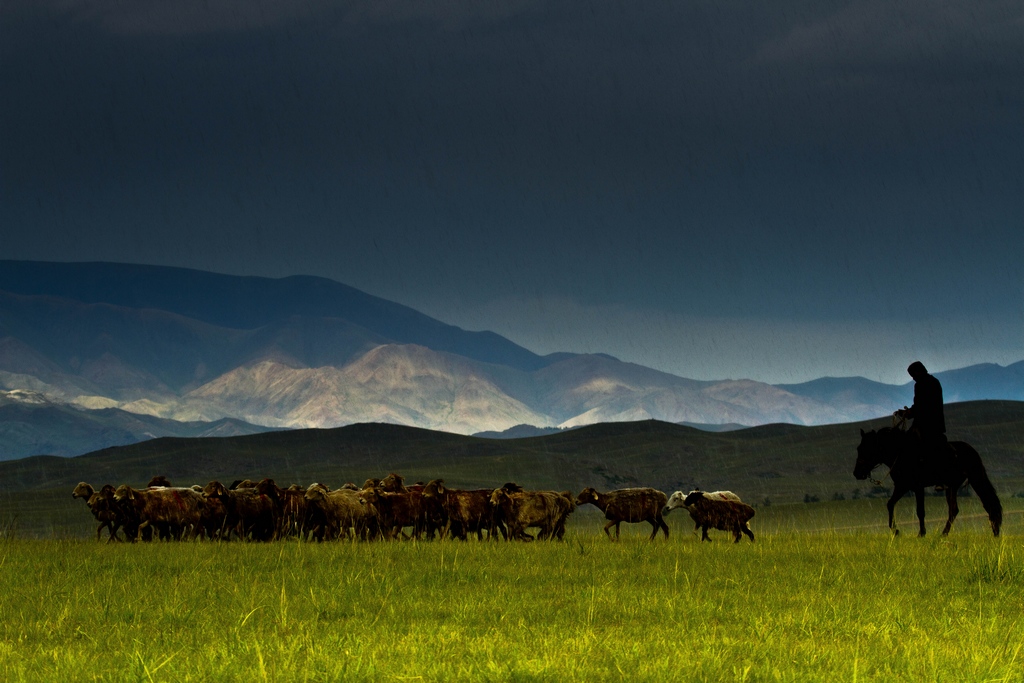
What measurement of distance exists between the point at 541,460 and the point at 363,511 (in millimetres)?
71672

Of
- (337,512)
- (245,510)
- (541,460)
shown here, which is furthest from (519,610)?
(541,460)

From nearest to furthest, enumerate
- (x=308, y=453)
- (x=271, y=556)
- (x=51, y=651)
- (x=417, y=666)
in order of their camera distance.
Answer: (x=417, y=666) < (x=51, y=651) < (x=271, y=556) < (x=308, y=453)

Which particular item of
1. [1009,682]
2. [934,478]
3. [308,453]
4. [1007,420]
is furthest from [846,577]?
[308,453]

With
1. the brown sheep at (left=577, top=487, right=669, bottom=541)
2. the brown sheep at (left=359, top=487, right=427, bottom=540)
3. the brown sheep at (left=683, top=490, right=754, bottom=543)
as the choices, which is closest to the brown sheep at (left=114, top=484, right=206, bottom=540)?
the brown sheep at (left=359, top=487, right=427, bottom=540)

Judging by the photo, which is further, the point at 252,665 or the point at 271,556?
the point at 271,556

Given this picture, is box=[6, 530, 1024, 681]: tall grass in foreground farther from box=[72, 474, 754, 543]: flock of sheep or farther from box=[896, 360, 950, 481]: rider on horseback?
box=[72, 474, 754, 543]: flock of sheep

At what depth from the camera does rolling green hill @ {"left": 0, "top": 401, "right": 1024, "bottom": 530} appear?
74.4 meters

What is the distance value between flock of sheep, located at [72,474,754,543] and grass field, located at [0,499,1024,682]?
342cm

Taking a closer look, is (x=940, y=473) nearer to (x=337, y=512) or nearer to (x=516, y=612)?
(x=337, y=512)

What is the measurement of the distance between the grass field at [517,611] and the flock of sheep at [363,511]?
3415 millimetres

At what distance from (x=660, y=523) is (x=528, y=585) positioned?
33.0ft

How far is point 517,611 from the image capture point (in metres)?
10.0

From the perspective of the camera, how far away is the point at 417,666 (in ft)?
24.7

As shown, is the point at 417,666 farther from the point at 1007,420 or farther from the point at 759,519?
the point at 1007,420
